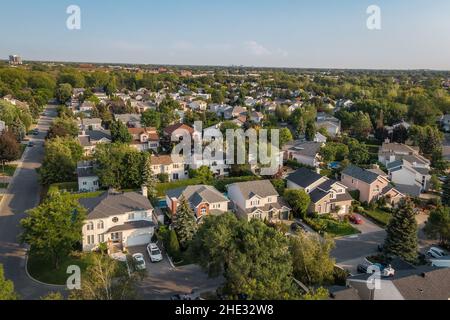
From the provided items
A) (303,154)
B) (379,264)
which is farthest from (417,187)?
(379,264)

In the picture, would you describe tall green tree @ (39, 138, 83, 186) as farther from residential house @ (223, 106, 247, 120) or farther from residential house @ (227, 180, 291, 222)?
residential house @ (223, 106, 247, 120)

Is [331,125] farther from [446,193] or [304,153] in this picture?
[446,193]

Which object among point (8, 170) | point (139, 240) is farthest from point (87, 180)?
point (8, 170)

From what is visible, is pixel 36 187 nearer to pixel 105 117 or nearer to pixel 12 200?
pixel 12 200

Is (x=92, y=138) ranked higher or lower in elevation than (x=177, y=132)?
lower

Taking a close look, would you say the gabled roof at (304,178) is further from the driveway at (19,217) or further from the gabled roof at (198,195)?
the driveway at (19,217)
